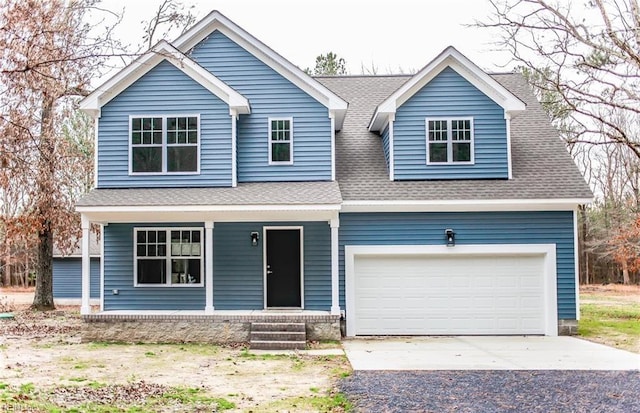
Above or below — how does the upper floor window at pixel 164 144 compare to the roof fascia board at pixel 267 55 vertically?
below

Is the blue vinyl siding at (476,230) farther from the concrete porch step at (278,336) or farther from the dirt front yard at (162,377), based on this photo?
the dirt front yard at (162,377)

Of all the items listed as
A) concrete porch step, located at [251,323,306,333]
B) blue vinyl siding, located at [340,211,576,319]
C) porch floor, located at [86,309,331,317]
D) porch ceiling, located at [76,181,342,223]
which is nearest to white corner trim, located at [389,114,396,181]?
blue vinyl siding, located at [340,211,576,319]

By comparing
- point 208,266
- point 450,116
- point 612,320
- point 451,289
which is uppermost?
point 450,116

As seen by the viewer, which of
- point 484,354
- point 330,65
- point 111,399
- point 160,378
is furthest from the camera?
point 330,65

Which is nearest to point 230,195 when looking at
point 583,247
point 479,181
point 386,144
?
point 386,144

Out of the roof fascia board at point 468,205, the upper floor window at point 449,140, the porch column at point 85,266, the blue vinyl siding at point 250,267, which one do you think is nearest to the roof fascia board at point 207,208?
the porch column at point 85,266

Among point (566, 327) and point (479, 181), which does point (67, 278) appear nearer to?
point (479, 181)

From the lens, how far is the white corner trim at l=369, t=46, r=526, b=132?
14516 millimetres

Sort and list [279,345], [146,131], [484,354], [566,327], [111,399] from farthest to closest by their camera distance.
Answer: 1. [146,131]
2. [566,327]
3. [279,345]
4. [484,354]
5. [111,399]

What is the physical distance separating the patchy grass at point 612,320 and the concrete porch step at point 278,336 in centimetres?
633

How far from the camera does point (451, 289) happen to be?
1434cm

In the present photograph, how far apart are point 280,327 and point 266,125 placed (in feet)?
15.8

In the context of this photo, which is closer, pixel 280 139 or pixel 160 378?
pixel 160 378

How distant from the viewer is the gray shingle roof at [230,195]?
13.1 metres
